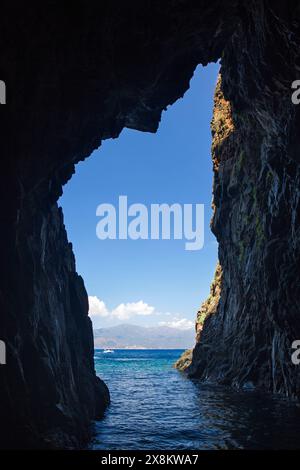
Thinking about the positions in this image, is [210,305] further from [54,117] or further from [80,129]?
[54,117]

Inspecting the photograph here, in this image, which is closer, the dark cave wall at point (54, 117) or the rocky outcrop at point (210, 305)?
the dark cave wall at point (54, 117)

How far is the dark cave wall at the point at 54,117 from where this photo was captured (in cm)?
1631

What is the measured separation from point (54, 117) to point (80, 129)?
11.3ft

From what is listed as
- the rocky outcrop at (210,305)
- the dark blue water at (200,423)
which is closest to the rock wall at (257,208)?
the rocky outcrop at (210,305)

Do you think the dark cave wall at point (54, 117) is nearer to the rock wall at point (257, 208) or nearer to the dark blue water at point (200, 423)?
the dark blue water at point (200, 423)

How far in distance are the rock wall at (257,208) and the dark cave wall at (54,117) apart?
13.3 feet

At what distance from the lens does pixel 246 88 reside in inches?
1142

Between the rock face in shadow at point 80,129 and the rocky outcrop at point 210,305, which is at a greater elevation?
the rock face in shadow at point 80,129

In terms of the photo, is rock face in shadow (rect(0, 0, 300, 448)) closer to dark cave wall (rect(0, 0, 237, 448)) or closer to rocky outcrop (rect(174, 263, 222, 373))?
dark cave wall (rect(0, 0, 237, 448))

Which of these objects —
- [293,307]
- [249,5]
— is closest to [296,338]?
[293,307]

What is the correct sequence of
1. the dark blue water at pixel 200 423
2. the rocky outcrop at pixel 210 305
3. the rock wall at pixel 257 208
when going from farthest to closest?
1. the rocky outcrop at pixel 210 305
2. the rock wall at pixel 257 208
3. the dark blue water at pixel 200 423

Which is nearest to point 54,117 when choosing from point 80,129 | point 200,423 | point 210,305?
point 80,129
